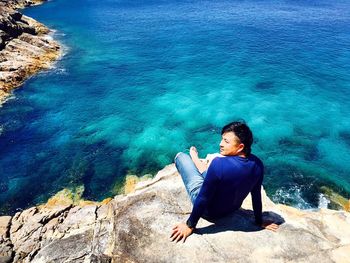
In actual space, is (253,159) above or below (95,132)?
above

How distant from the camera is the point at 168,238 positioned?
781 cm

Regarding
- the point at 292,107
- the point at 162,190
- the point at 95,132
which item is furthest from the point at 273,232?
the point at 292,107

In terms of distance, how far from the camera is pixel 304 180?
1952 centimetres

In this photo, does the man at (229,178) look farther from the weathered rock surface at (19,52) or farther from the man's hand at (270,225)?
the weathered rock surface at (19,52)

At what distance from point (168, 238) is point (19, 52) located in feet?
124

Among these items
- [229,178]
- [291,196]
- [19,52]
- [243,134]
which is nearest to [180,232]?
[229,178]

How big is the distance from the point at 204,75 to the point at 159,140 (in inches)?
570

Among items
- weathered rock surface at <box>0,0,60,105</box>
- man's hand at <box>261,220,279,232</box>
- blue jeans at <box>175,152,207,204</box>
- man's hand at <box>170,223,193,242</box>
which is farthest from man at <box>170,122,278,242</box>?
weathered rock surface at <box>0,0,60,105</box>

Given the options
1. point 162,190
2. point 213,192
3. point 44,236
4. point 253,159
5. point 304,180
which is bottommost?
point 304,180

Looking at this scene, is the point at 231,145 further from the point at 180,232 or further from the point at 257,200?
the point at 180,232

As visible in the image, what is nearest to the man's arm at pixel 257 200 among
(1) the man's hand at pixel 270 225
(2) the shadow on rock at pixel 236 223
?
(1) the man's hand at pixel 270 225

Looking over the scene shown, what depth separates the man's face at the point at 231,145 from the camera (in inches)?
256

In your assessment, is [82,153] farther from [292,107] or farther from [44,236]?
[292,107]

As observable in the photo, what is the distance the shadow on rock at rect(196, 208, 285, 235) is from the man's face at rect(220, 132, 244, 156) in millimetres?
2435
